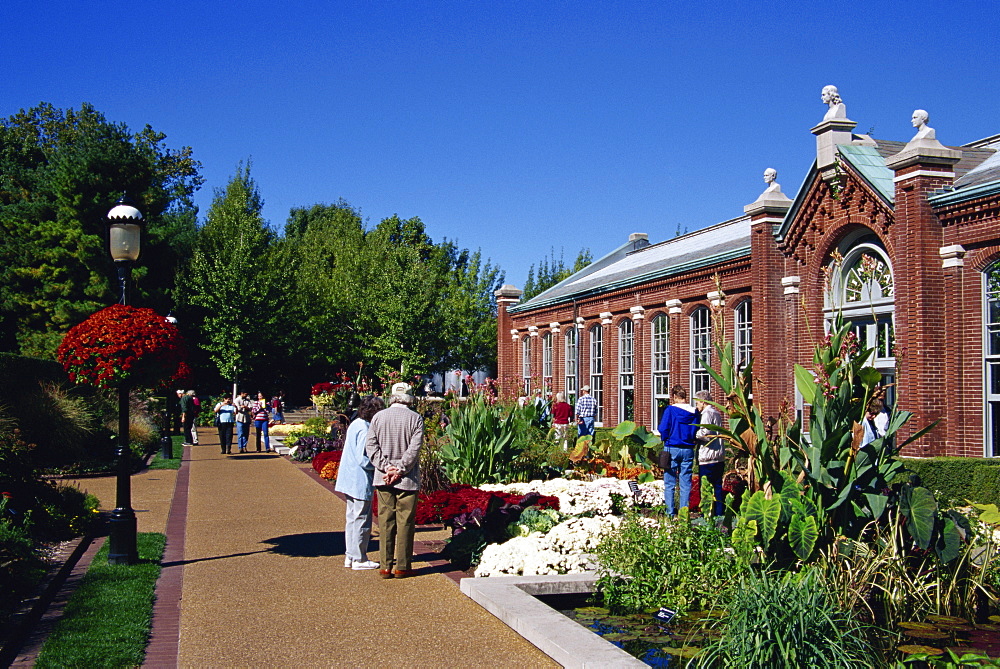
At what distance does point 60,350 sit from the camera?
8852mm

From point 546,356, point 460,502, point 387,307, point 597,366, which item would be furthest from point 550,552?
point 387,307

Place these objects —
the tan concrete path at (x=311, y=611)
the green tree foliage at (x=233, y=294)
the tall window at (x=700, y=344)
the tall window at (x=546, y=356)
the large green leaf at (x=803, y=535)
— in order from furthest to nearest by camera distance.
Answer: the green tree foliage at (x=233, y=294), the tall window at (x=546, y=356), the tall window at (x=700, y=344), the large green leaf at (x=803, y=535), the tan concrete path at (x=311, y=611)

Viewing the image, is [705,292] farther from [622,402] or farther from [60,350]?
[60,350]

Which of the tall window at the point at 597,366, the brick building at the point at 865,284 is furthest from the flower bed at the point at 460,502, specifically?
the tall window at the point at 597,366

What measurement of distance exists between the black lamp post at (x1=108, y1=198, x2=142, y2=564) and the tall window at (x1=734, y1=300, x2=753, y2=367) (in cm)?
1503

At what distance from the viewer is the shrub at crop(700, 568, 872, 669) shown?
4.71 meters

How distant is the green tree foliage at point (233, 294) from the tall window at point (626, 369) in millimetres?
20659

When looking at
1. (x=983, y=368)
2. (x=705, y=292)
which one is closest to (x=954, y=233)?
(x=983, y=368)

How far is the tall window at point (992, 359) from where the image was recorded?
559 inches

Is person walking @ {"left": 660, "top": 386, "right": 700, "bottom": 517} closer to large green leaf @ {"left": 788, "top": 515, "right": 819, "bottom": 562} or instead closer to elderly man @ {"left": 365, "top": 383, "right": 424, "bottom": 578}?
elderly man @ {"left": 365, "top": 383, "right": 424, "bottom": 578}

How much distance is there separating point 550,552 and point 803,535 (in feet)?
7.49

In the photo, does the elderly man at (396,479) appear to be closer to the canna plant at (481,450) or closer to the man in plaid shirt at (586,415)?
the canna plant at (481,450)

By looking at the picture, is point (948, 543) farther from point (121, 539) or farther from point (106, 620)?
point (121, 539)

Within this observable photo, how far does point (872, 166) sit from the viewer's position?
53.9ft
